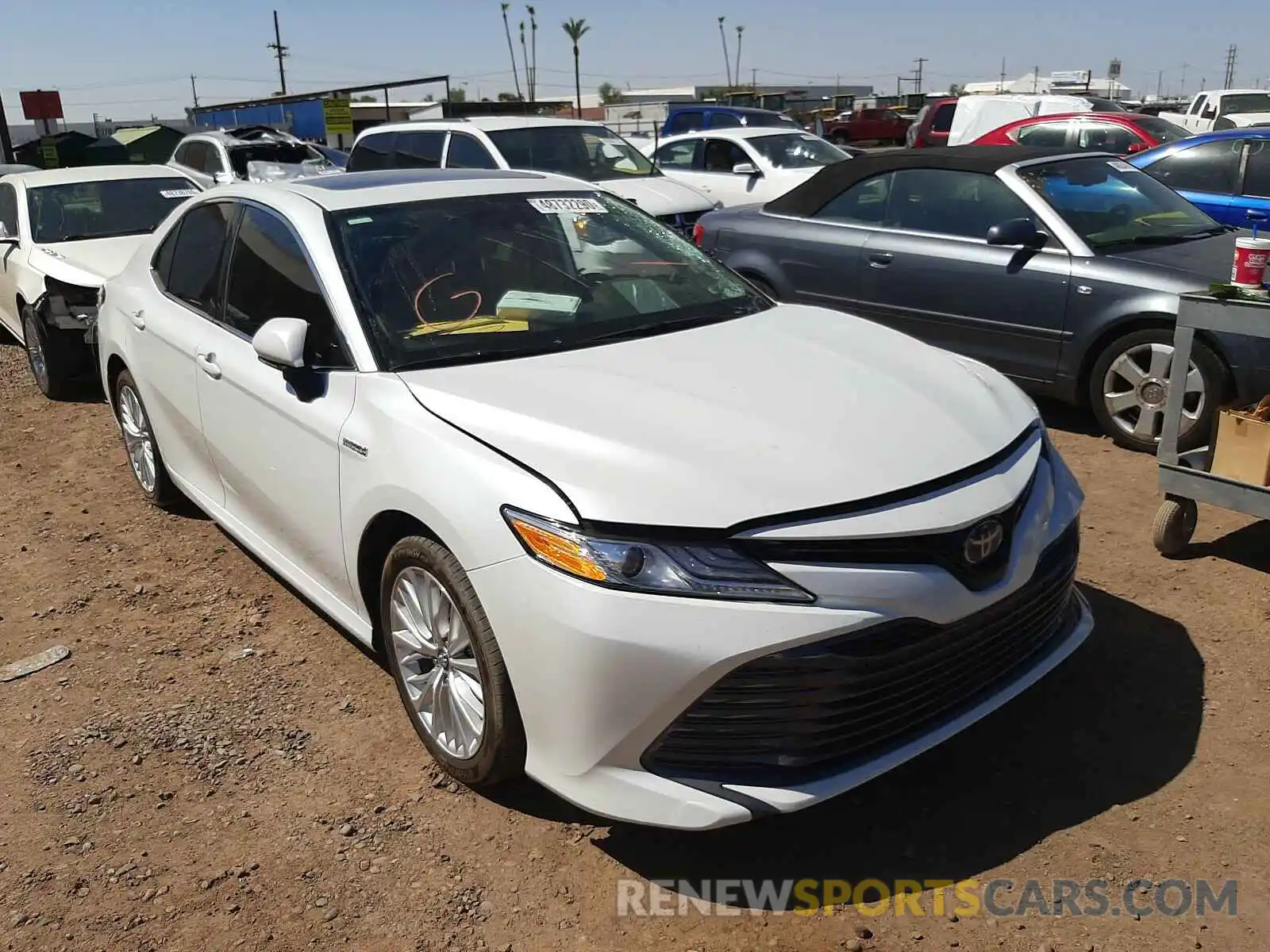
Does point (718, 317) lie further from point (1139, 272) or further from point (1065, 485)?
point (1139, 272)

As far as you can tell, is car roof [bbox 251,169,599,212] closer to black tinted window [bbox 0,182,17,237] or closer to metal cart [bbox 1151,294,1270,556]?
metal cart [bbox 1151,294,1270,556]

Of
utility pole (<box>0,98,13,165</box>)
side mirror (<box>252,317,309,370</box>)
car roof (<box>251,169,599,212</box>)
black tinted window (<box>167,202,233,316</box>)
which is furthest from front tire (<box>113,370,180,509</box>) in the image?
utility pole (<box>0,98,13,165</box>)

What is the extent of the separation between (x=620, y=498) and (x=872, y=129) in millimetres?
33723

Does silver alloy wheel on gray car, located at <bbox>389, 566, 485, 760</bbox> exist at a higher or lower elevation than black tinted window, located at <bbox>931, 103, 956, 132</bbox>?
lower

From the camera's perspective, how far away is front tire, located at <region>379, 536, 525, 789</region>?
2.78 metres

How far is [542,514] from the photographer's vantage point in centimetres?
259

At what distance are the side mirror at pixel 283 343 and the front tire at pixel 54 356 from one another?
5.15m

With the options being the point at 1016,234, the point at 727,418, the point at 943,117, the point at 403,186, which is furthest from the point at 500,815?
the point at 943,117

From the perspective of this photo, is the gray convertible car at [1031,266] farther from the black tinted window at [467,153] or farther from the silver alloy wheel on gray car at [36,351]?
the silver alloy wheel on gray car at [36,351]

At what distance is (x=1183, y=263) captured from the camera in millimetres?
5625

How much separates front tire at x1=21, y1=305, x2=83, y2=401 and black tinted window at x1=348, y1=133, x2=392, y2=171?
4483 mm

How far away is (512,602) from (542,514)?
0.75 ft

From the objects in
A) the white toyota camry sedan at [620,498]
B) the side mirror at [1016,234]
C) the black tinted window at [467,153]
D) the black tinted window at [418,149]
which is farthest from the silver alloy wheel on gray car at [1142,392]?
the black tinted window at [418,149]

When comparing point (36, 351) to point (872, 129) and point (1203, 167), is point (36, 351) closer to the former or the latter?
point (1203, 167)
